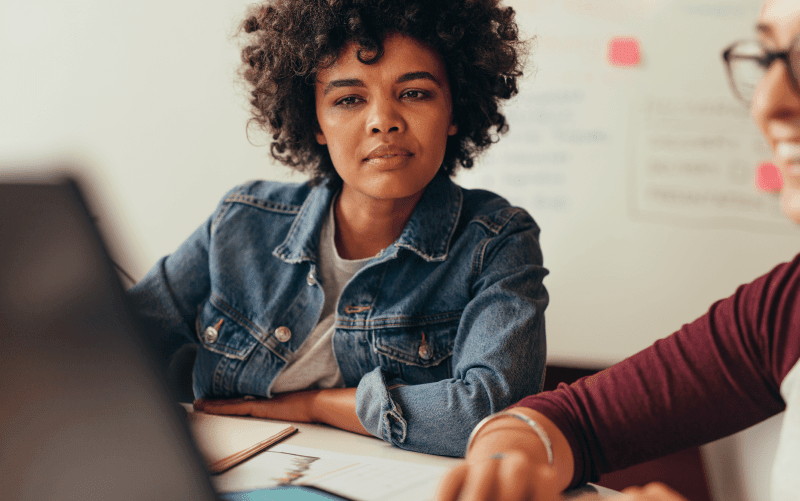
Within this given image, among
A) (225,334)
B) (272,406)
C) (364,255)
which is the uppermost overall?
(364,255)

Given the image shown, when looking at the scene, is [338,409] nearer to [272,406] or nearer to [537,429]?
[272,406]

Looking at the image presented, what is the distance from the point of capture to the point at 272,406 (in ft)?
3.45

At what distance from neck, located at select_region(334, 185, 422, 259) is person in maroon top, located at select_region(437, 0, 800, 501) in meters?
0.54

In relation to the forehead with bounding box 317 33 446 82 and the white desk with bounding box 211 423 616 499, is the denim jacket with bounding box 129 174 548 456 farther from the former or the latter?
the forehead with bounding box 317 33 446 82

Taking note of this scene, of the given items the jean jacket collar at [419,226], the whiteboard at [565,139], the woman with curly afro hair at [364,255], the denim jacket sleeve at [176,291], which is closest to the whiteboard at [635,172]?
the whiteboard at [565,139]

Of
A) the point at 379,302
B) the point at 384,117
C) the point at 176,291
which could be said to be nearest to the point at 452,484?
the point at 379,302

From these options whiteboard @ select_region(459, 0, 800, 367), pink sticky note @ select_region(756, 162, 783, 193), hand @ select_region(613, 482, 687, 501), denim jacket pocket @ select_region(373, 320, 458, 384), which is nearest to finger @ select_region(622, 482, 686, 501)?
hand @ select_region(613, 482, 687, 501)

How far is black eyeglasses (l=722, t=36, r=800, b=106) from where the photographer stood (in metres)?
0.54

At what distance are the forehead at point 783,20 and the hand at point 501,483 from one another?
457mm

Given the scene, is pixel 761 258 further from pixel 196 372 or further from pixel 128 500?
pixel 128 500

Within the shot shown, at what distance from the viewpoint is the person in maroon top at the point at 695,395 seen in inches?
23.0

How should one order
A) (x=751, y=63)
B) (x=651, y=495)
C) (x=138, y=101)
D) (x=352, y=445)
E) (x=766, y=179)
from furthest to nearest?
(x=138, y=101), (x=766, y=179), (x=352, y=445), (x=751, y=63), (x=651, y=495)

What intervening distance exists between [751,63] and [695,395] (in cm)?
38

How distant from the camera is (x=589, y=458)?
71cm
